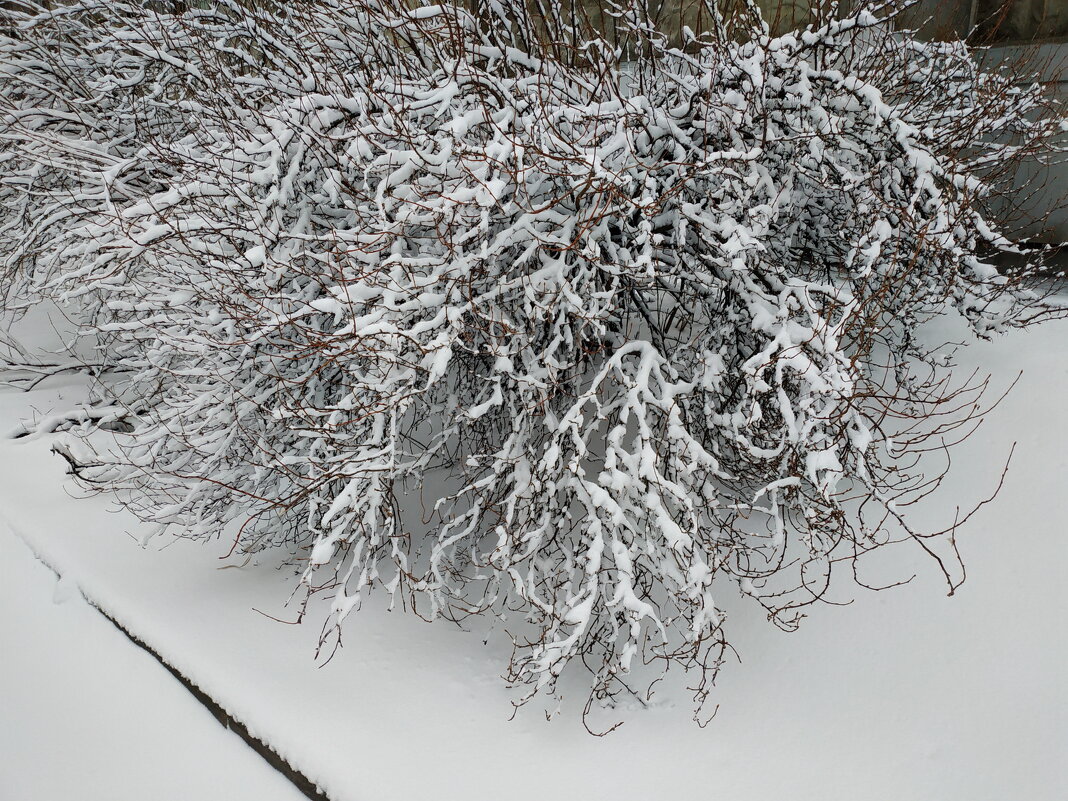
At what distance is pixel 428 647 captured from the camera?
4.53 meters

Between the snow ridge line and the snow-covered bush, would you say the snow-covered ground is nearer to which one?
the snow ridge line

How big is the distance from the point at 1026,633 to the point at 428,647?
3.23 m

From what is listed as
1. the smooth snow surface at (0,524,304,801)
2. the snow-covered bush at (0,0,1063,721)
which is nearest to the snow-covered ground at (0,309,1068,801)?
the smooth snow surface at (0,524,304,801)

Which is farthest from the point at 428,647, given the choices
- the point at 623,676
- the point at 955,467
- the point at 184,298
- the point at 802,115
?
the point at 802,115

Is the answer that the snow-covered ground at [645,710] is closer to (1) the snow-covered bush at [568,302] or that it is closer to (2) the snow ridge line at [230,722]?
(2) the snow ridge line at [230,722]

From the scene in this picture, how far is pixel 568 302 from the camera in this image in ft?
12.8

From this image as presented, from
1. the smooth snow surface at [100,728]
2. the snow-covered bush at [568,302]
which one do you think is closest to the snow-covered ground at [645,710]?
the smooth snow surface at [100,728]

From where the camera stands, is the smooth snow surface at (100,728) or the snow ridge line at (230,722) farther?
the smooth snow surface at (100,728)

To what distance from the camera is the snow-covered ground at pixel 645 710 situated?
341 centimetres

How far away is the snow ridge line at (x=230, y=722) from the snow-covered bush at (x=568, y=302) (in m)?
0.88

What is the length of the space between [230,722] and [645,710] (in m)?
2.36

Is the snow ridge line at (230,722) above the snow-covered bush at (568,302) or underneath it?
underneath

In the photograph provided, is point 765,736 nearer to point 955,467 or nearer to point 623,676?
point 623,676

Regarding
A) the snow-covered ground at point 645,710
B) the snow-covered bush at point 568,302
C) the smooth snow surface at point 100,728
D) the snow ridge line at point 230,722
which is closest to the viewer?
the snow-covered ground at point 645,710
